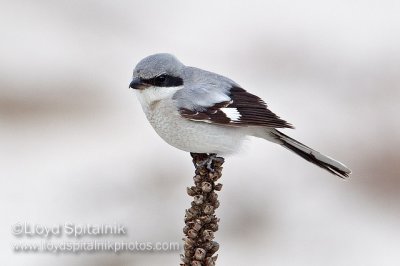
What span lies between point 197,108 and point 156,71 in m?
0.16

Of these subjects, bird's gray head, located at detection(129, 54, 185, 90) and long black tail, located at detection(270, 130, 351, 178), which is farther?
long black tail, located at detection(270, 130, 351, 178)

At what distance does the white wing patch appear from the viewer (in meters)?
2.05

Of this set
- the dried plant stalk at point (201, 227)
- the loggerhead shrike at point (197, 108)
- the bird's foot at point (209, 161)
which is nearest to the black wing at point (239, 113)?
the loggerhead shrike at point (197, 108)

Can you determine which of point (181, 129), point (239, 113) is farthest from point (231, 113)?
point (181, 129)

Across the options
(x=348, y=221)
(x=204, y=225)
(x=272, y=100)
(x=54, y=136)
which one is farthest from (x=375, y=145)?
(x=204, y=225)

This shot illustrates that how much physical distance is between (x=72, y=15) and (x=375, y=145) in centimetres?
217

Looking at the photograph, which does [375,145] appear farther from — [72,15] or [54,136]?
[72,15]

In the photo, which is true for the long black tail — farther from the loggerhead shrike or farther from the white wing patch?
the white wing patch

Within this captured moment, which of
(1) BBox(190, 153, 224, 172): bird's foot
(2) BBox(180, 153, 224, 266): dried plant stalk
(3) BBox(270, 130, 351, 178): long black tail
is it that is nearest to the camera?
(2) BBox(180, 153, 224, 266): dried plant stalk

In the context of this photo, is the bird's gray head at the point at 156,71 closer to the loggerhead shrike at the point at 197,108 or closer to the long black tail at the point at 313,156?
the loggerhead shrike at the point at 197,108

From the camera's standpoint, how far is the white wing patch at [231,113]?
205 cm

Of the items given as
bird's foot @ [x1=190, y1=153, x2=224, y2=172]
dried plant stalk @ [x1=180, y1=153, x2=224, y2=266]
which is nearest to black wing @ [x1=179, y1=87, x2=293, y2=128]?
bird's foot @ [x1=190, y1=153, x2=224, y2=172]

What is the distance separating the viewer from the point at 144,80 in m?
1.98

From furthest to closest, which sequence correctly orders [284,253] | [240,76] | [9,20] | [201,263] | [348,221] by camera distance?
[9,20], [240,76], [348,221], [284,253], [201,263]
